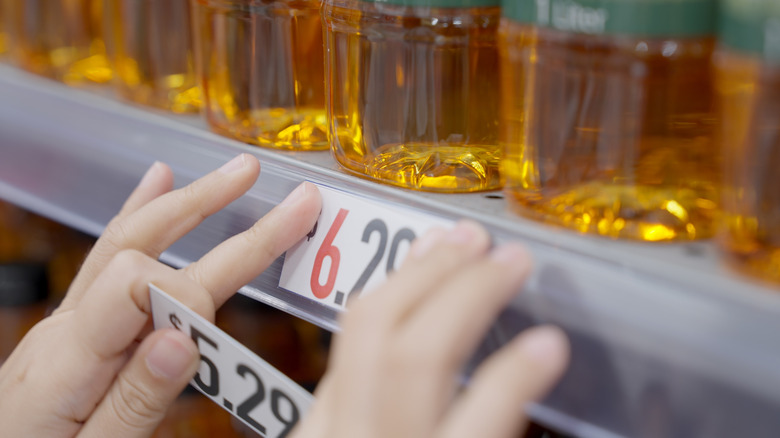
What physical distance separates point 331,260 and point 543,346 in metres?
0.23

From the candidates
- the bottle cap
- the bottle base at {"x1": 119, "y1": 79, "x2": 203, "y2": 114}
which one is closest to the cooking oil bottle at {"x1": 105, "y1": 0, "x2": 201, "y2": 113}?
the bottle base at {"x1": 119, "y1": 79, "x2": 203, "y2": 114}

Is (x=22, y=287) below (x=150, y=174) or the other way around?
below

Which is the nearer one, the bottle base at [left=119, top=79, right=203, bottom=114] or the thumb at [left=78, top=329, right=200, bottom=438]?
the thumb at [left=78, top=329, right=200, bottom=438]

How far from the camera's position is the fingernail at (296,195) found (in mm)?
639

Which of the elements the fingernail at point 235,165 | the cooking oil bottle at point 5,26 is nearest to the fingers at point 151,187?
the fingernail at point 235,165

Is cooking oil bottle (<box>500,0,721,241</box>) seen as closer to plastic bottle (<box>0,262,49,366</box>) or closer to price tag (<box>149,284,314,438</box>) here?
price tag (<box>149,284,314,438</box>)

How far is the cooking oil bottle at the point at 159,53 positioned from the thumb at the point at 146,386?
1.36 feet

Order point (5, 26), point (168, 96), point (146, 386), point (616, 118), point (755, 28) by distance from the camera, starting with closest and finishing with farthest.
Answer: point (755, 28) → point (616, 118) → point (146, 386) → point (168, 96) → point (5, 26)

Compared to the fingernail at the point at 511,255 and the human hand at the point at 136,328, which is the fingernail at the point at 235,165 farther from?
the fingernail at the point at 511,255

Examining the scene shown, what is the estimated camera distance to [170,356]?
0.61 meters

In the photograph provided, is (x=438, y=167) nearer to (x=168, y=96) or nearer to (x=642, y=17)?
(x=642, y=17)

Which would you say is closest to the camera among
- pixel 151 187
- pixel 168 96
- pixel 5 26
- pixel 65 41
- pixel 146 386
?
pixel 146 386

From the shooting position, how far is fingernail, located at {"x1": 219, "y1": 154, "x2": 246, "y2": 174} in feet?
2.25

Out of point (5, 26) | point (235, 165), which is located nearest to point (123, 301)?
point (235, 165)
